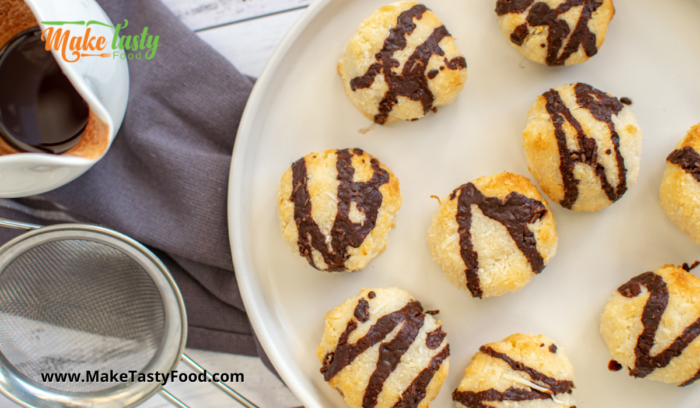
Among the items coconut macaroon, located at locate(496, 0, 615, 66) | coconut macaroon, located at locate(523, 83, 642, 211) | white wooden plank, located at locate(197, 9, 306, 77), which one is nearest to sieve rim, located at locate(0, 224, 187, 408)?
white wooden plank, located at locate(197, 9, 306, 77)

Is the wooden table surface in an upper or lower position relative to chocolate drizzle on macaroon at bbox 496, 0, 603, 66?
lower

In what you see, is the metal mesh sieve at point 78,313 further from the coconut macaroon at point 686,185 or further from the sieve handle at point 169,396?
the coconut macaroon at point 686,185

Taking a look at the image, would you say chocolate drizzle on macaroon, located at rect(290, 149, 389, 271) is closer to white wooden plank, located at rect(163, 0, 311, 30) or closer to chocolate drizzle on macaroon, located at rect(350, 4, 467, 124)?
chocolate drizzle on macaroon, located at rect(350, 4, 467, 124)

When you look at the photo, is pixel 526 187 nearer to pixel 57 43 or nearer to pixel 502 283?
pixel 502 283

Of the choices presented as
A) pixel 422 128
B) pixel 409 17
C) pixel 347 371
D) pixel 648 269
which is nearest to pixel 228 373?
pixel 347 371

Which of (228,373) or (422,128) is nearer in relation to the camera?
(422,128)

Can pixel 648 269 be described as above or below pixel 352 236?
above

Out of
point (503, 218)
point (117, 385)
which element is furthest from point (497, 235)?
point (117, 385)
